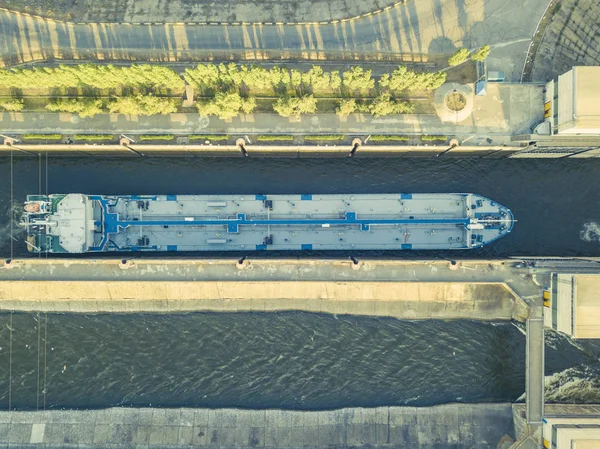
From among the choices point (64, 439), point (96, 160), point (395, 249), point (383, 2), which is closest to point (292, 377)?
point (395, 249)

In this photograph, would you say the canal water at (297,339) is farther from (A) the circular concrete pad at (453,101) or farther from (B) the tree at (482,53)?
(B) the tree at (482,53)

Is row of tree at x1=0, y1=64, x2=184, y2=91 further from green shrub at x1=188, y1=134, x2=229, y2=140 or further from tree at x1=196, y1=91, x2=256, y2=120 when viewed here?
green shrub at x1=188, y1=134, x2=229, y2=140

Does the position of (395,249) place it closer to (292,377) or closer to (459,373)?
(459,373)

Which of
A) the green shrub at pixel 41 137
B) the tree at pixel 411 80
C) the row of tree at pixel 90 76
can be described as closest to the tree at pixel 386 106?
the tree at pixel 411 80

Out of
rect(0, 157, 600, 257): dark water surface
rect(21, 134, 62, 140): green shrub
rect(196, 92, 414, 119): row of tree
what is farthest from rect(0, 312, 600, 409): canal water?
rect(196, 92, 414, 119): row of tree

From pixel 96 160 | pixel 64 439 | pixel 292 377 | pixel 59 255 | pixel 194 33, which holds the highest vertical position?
pixel 194 33

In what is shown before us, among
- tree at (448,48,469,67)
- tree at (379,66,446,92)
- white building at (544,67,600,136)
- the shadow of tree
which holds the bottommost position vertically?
white building at (544,67,600,136)

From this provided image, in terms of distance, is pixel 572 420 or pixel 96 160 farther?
pixel 96 160
